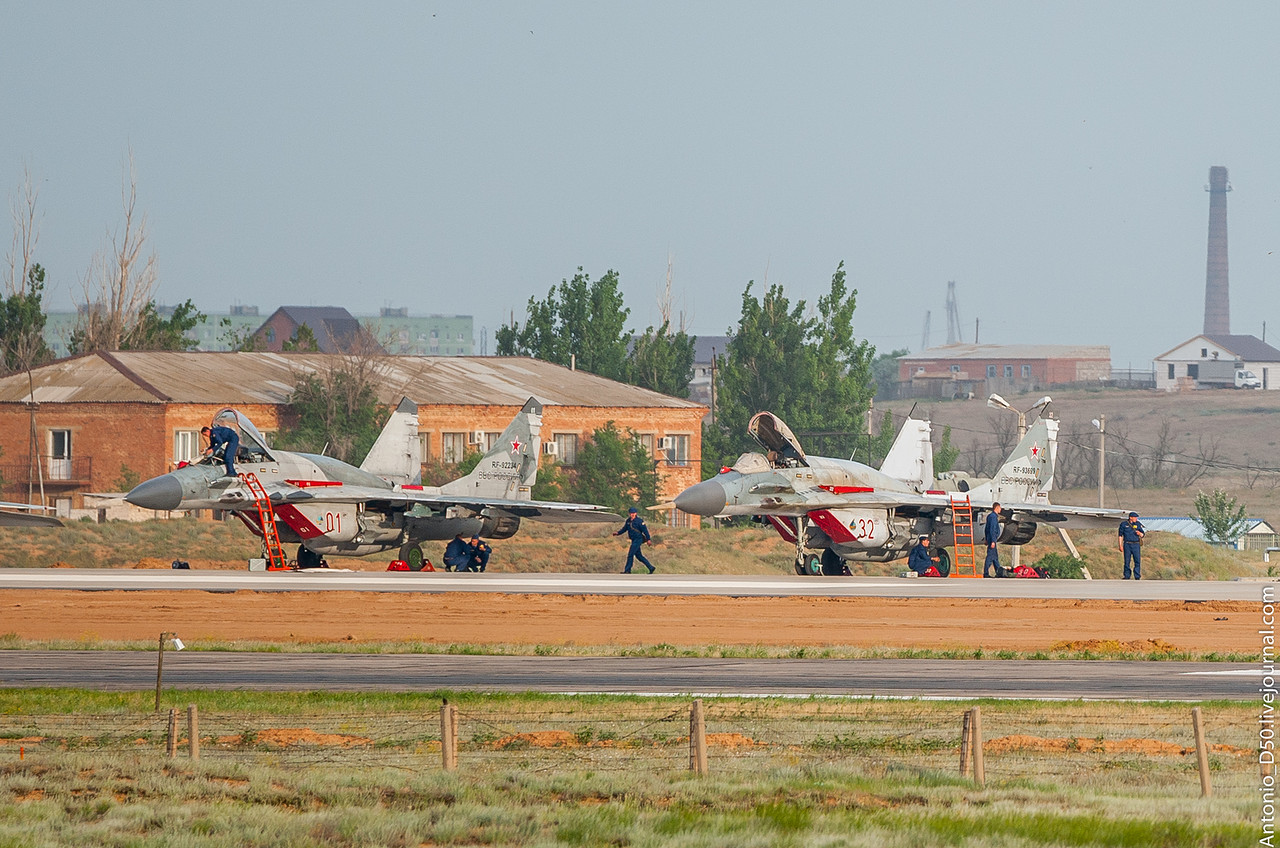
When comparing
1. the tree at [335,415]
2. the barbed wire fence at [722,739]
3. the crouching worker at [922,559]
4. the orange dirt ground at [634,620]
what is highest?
the tree at [335,415]

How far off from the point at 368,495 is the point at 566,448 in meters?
27.9

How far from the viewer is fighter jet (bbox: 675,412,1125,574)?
125ft

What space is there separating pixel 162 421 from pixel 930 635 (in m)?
35.3

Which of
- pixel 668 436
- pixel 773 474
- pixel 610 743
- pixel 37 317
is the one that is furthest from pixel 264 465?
pixel 37 317

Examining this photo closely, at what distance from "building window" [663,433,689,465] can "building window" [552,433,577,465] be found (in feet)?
16.3

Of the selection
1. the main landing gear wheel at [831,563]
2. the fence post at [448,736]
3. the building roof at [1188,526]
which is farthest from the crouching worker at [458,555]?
the building roof at [1188,526]

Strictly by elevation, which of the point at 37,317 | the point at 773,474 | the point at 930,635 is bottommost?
the point at 930,635

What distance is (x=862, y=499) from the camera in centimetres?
3934

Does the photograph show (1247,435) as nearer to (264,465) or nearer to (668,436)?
(668,436)

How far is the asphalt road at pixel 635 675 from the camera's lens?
758 inches

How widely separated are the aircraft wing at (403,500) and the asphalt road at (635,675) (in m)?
13.0

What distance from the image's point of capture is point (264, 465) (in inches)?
1439

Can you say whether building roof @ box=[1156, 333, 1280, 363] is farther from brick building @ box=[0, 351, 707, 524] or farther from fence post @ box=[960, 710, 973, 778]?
fence post @ box=[960, 710, 973, 778]

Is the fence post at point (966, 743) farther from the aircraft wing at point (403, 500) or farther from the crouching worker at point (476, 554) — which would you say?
the crouching worker at point (476, 554)
